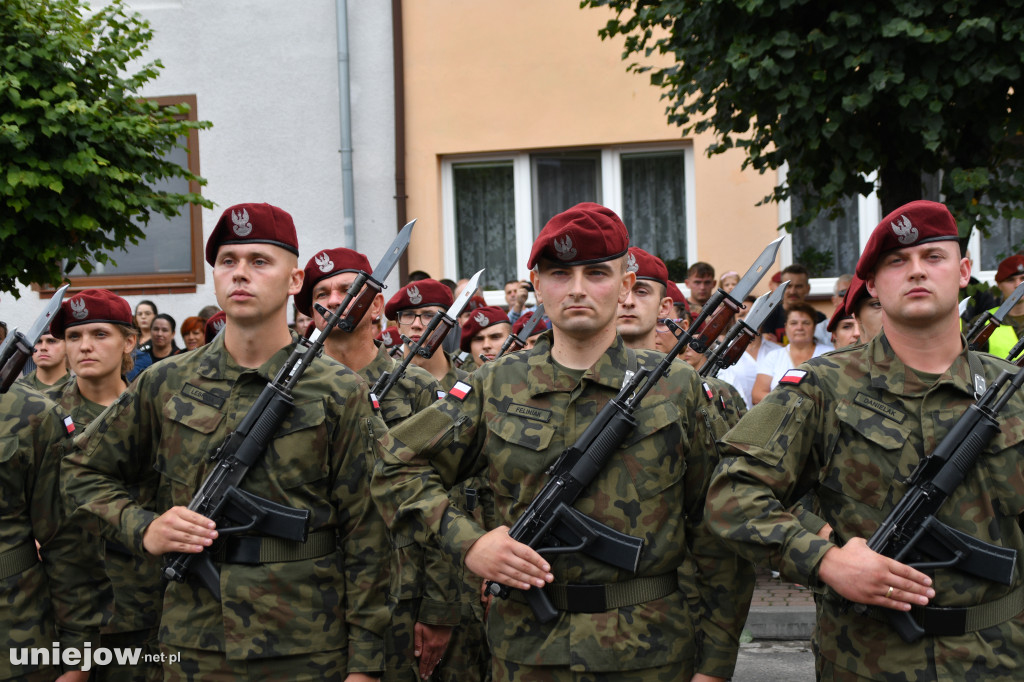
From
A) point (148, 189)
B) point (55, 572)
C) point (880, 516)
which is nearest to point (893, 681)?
point (880, 516)

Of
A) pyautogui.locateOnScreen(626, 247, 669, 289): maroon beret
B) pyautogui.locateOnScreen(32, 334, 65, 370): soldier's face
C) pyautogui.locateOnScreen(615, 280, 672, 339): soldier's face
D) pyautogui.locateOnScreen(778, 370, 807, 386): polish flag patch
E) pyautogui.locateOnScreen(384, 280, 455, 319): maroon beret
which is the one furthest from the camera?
pyautogui.locateOnScreen(32, 334, 65, 370): soldier's face

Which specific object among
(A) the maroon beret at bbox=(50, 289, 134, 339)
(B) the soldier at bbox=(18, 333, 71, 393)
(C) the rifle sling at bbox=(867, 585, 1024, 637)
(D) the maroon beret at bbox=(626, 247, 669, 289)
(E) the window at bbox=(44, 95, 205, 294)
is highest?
(E) the window at bbox=(44, 95, 205, 294)

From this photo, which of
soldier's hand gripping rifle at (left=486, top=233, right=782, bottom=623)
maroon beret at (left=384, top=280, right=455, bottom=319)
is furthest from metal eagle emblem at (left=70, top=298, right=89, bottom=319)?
soldier's hand gripping rifle at (left=486, top=233, right=782, bottom=623)

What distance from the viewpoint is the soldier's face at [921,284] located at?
121 inches

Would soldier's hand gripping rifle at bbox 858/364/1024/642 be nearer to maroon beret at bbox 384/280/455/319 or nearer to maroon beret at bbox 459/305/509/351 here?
maroon beret at bbox 384/280/455/319

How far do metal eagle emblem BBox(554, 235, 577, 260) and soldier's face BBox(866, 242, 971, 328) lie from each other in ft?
3.02

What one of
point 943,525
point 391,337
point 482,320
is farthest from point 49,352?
point 943,525

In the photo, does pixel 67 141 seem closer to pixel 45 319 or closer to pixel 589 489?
pixel 45 319

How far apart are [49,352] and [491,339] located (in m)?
2.89

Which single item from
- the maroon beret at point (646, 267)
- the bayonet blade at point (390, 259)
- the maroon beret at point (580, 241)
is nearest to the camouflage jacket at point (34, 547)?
the bayonet blade at point (390, 259)

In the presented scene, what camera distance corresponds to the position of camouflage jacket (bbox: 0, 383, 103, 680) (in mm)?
3906

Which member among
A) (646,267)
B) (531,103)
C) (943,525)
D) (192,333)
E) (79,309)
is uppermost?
(531,103)

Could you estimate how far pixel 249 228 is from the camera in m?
3.67

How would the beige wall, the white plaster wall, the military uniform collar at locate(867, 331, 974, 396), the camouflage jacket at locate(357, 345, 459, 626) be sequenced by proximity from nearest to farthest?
the military uniform collar at locate(867, 331, 974, 396), the camouflage jacket at locate(357, 345, 459, 626), the beige wall, the white plaster wall
